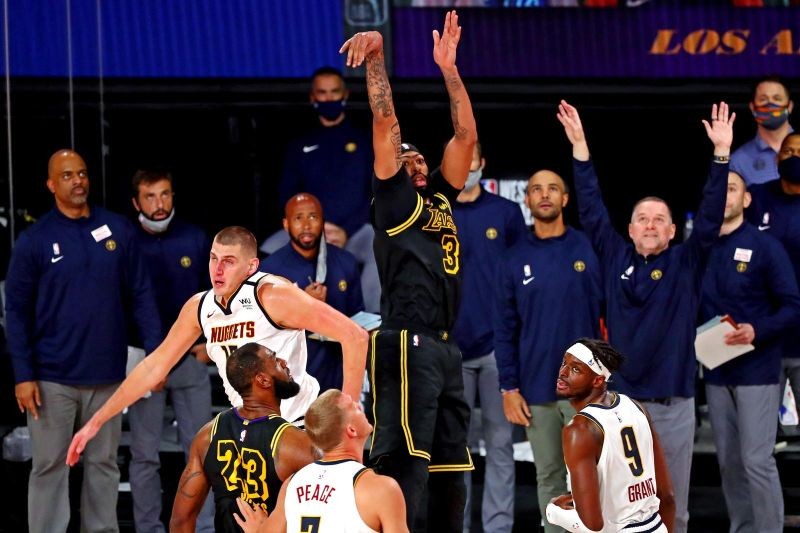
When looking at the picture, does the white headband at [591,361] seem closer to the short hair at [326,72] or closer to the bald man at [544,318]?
the bald man at [544,318]

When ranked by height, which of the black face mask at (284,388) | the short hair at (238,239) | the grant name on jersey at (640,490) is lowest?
the grant name on jersey at (640,490)

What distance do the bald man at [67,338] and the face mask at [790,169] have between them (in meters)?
3.79

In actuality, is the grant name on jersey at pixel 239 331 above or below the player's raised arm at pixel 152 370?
above

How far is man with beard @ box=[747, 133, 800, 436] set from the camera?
26.5ft

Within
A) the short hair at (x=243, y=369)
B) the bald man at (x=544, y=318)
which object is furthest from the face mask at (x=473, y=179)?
the short hair at (x=243, y=369)

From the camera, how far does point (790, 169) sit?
820 centimetres

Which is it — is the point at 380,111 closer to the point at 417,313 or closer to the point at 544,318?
the point at 417,313

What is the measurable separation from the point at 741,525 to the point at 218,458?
3673 mm

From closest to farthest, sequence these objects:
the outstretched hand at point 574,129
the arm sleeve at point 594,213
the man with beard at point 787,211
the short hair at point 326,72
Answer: the outstretched hand at point 574,129, the arm sleeve at point 594,213, the man with beard at point 787,211, the short hair at point 326,72

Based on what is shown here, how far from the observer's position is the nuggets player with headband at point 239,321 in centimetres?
588

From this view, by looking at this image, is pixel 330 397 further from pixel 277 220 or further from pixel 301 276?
pixel 277 220

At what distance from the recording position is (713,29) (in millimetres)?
9648

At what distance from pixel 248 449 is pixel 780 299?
3.73 metres

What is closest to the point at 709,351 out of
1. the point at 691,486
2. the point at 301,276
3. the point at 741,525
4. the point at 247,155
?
the point at 741,525
